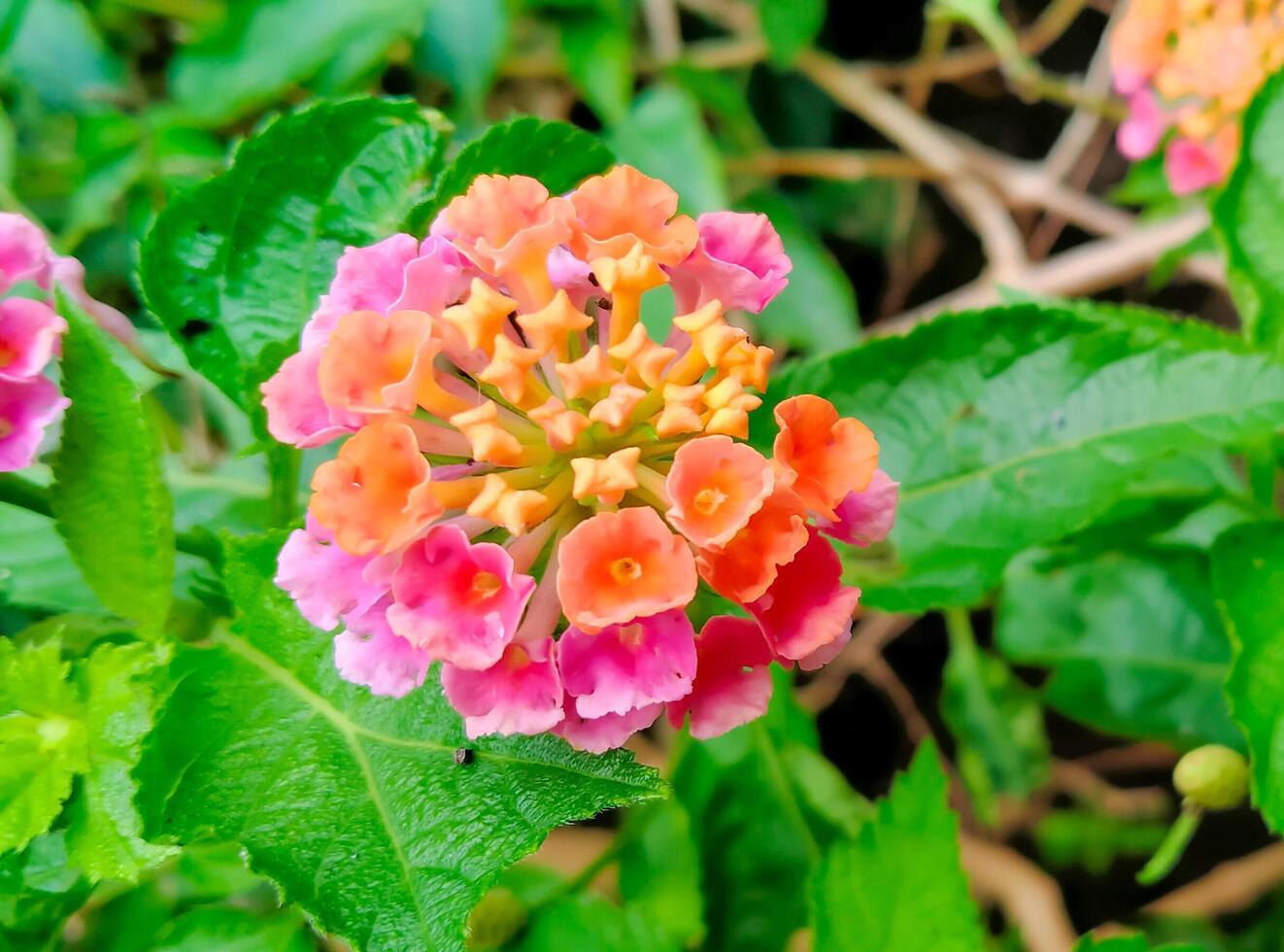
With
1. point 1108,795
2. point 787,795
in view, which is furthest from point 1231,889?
point 787,795

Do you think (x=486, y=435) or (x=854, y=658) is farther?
(x=854, y=658)

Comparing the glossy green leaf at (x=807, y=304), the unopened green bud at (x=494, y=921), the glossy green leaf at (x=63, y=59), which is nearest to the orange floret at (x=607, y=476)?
the unopened green bud at (x=494, y=921)

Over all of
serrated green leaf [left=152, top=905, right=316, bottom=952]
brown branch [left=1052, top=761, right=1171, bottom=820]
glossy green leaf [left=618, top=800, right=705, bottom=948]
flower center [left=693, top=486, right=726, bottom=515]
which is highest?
flower center [left=693, top=486, right=726, bottom=515]

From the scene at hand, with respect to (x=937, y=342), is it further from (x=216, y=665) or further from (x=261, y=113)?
(x=261, y=113)

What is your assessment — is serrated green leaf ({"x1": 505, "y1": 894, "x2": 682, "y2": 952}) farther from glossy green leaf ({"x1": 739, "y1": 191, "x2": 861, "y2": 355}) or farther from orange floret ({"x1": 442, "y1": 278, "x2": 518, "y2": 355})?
glossy green leaf ({"x1": 739, "y1": 191, "x2": 861, "y2": 355})

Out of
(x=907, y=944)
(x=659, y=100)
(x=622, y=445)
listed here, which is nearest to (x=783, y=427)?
(x=622, y=445)

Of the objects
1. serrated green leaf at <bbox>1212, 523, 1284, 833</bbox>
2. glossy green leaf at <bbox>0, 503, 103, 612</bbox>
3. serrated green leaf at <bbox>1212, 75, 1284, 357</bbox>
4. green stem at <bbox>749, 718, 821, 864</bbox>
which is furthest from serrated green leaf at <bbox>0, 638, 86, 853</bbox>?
serrated green leaf at <bbox>1212, 75, 1284, 357</bbox>

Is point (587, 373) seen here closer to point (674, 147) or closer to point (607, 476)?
point (607, 476)
